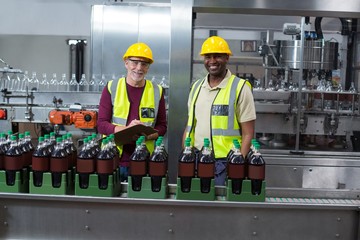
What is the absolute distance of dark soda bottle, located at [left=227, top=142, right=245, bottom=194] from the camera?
6.11 feet

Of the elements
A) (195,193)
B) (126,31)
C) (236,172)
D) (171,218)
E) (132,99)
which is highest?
(126,31)

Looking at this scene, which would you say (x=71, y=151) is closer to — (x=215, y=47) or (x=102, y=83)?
(x=215, y=47)

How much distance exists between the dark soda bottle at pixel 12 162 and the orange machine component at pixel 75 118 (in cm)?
193

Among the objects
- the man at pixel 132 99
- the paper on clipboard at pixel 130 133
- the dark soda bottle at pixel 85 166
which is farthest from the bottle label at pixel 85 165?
the man at pixel 132 99

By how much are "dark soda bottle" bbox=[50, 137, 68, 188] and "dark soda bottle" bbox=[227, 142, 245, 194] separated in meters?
0.75

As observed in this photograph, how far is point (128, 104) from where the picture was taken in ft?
9.18

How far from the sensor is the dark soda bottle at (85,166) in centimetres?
187

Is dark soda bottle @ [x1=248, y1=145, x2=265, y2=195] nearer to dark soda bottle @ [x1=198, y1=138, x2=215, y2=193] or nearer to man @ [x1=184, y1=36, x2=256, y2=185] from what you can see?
dark soda bottle @ [x1=198, y1=138, x2=215, y2=193]

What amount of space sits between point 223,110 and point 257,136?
207 cm

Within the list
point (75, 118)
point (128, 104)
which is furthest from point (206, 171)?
point (75, 118)

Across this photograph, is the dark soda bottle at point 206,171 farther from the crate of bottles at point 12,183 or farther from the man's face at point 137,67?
the man's face at point 137,67

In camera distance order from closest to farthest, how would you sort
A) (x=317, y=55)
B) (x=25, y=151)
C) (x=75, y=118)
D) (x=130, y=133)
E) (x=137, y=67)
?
(x=25, y=151) < (x=130, y=133) < (x=137, y=67) < (x=75, y=118) < (x=317, y=55)

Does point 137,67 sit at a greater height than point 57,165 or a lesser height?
greater

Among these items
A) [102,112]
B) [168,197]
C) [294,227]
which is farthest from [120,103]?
[294,227]
